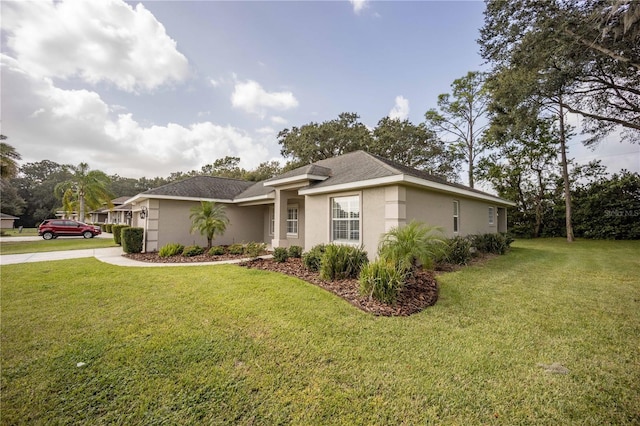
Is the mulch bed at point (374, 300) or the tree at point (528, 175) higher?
the tree at point (528, 175)

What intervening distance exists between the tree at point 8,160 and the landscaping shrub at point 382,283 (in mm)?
23764

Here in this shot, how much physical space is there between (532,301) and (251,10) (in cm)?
1260

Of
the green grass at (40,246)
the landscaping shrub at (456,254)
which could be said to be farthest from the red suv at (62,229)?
the landscaping shrub at (456,254)

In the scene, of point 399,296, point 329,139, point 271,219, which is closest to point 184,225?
point 271,219

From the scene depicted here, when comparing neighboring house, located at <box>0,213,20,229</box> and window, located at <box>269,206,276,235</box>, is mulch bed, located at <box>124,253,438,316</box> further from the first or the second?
neighboring house, located at <box>0,213,20,229</box>

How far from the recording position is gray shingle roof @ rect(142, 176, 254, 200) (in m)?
13.4

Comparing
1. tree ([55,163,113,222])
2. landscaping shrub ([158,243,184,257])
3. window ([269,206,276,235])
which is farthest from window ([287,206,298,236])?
tree ([55,163,113,222])

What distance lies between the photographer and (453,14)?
409 inches

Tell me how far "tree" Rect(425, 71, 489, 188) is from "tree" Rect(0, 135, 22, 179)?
33.0 metres

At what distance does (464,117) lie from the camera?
85.8ft

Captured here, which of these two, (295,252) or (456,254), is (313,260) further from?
(456,254)

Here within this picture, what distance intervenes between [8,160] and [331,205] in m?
21.5

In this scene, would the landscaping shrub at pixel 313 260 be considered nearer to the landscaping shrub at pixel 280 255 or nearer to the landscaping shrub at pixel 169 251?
the landscaping shrub at pixel 280 255

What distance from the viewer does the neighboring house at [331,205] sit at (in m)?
8.16
